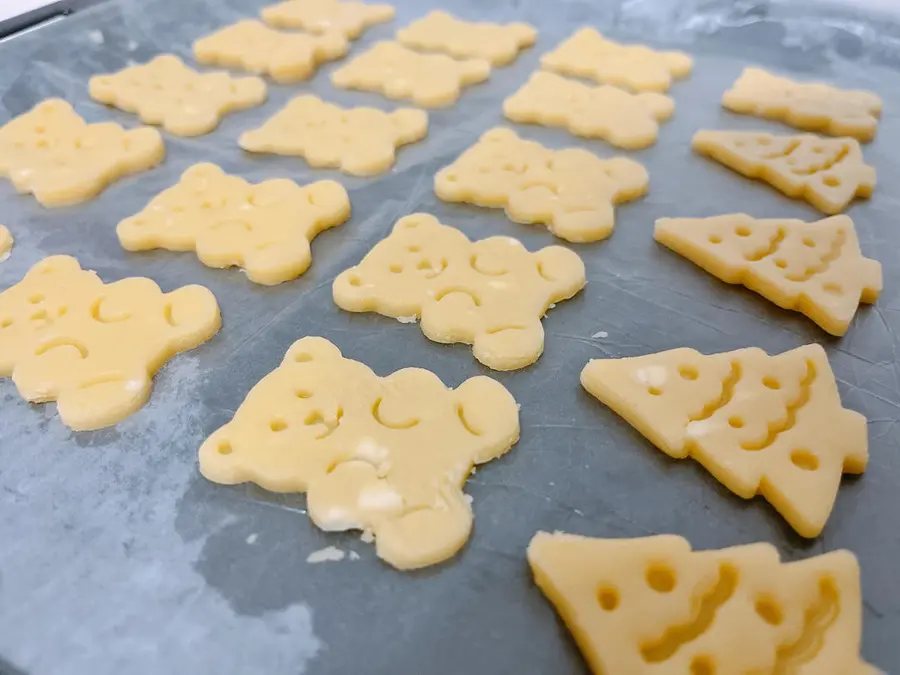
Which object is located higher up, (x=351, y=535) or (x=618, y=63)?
(x=618, y=63)

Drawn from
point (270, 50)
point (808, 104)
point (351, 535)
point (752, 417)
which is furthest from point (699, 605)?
point (270, 50)

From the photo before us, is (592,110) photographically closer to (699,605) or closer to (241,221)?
(241,221)

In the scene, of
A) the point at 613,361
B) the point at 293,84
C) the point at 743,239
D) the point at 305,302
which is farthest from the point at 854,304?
the point at 293,84

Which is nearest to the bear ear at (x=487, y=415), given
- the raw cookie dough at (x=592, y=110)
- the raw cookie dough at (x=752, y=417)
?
the raw cookie dough at (x=752, y=417)

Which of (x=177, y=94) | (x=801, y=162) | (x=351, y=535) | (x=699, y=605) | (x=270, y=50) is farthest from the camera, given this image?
(x=270, y=50)

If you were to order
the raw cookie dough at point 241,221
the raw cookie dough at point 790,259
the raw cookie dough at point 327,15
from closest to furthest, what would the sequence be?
the raw cookie dough at point 790,259
the raw cookie dough at point 241,221
the raw cookie dough at point 327,15

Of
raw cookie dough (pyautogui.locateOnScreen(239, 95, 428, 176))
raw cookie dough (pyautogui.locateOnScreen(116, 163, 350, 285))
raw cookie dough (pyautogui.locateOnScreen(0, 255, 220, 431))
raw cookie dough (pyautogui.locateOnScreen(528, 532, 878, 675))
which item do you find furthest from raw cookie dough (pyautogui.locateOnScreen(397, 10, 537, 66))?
raw cookie dough (pyautogui.locateOnScreen(528, 532, 878, 675))

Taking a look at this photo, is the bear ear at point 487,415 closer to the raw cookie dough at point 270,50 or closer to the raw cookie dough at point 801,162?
the raw cookie dough at point 801,162
